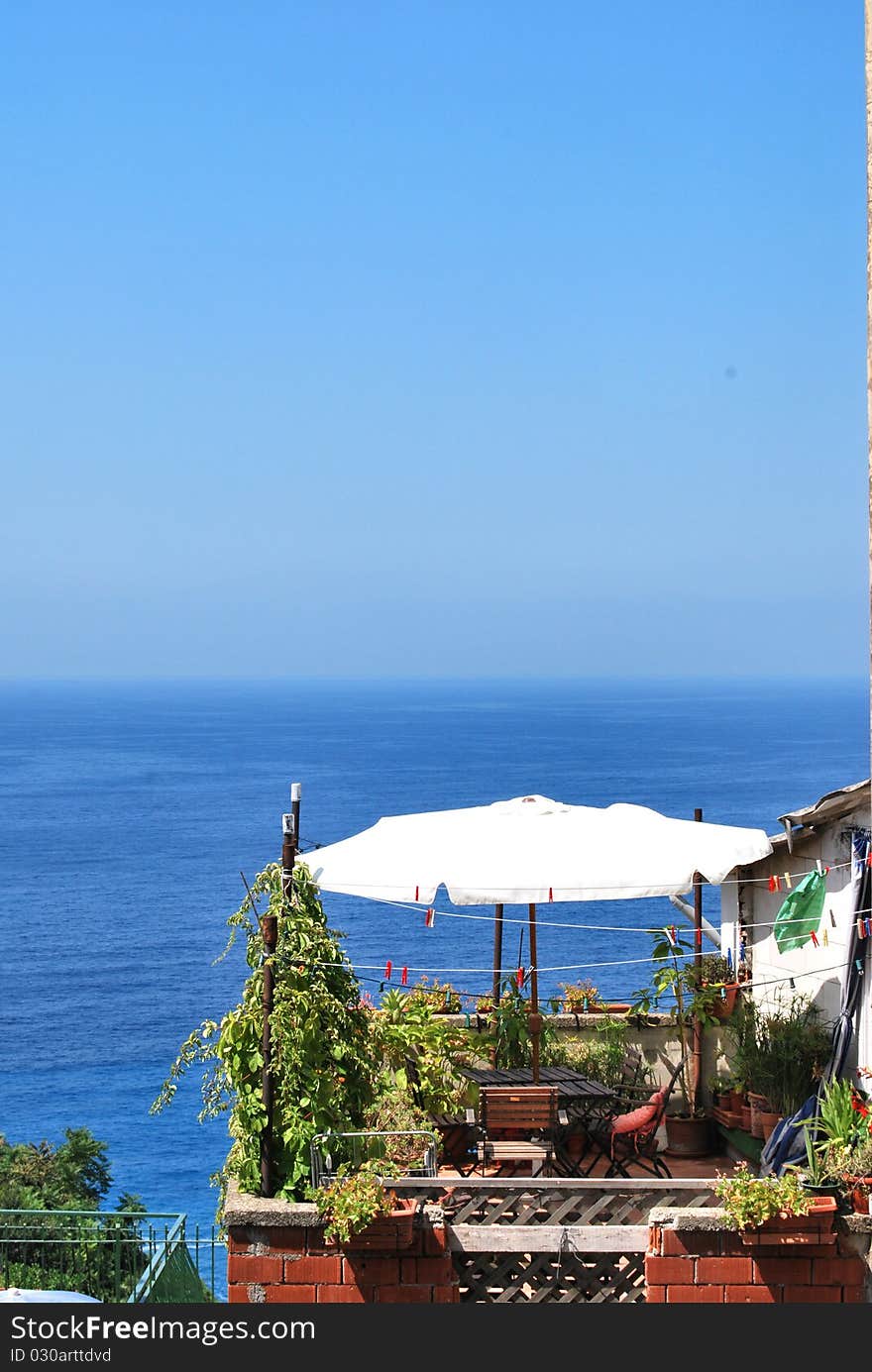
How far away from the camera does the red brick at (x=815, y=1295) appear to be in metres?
8.71

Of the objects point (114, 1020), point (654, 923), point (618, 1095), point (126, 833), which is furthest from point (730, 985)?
point (126, 833)

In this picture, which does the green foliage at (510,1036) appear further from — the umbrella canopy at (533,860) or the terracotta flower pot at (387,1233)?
the terracotta flower pot at (387,1233)

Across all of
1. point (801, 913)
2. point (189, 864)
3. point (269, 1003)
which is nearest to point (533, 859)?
point (269, 1003)

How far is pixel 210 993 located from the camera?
235 feet

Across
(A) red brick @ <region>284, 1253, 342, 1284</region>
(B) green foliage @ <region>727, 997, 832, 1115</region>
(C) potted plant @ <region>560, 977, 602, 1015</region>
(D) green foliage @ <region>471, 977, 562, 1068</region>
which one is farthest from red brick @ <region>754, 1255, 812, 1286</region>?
(C) potted plant @ <region>560, 977, 602, 1015</region>

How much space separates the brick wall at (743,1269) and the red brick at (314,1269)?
1.76 m

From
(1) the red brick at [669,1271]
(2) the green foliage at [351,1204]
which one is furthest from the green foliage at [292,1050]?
(1) the red brick at [669,1271]

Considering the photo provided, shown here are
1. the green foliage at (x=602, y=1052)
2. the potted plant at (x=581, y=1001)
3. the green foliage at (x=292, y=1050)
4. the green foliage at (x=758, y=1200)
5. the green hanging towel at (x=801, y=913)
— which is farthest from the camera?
the potted plant at (x=581, y=1001)

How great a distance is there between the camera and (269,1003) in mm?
9320

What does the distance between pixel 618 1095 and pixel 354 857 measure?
2678 mm

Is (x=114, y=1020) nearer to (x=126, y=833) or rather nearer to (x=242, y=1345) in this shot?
(x=126, y=833)

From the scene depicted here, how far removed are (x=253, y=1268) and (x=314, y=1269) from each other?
0.35 meters

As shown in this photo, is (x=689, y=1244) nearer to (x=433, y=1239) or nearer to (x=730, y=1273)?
(x=730, y=1273)

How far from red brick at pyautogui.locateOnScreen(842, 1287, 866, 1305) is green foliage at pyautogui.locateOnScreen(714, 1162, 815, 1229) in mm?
527
